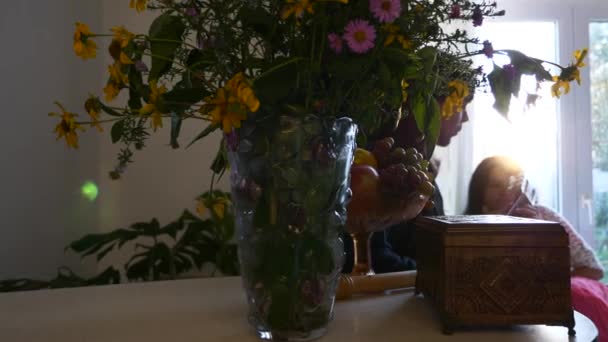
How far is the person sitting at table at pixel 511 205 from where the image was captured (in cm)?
201

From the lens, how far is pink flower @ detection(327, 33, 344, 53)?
0.47 meters

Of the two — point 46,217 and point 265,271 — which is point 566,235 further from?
point 46,217

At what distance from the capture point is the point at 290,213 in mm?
499

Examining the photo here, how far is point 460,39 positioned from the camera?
0.55 meters

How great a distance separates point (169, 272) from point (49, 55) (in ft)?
2.60

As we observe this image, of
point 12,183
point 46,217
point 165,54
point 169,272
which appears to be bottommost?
point 169,272

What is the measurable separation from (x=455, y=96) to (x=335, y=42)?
0.17 meters

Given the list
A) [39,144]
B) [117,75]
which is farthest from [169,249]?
[117,75]

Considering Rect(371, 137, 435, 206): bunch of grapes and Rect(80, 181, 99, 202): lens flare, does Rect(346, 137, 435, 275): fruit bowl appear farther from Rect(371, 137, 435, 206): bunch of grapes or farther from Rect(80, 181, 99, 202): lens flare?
Rect(80, 181, 99, 202): lens flare

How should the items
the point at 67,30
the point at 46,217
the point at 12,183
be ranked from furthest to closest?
1. the point at 67,30
2. the point at 46,217
3. the point at 12,183

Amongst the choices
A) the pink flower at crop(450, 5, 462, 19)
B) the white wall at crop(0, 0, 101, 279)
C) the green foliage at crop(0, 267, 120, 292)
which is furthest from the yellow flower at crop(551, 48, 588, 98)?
the white wall at crop(0, 0, 101, 279)

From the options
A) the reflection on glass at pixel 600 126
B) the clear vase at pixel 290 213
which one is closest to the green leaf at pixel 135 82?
the clear vase at pixel 290 213

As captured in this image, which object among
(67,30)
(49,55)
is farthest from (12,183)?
(67,30)

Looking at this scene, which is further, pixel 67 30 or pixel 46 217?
pixel 67 30
